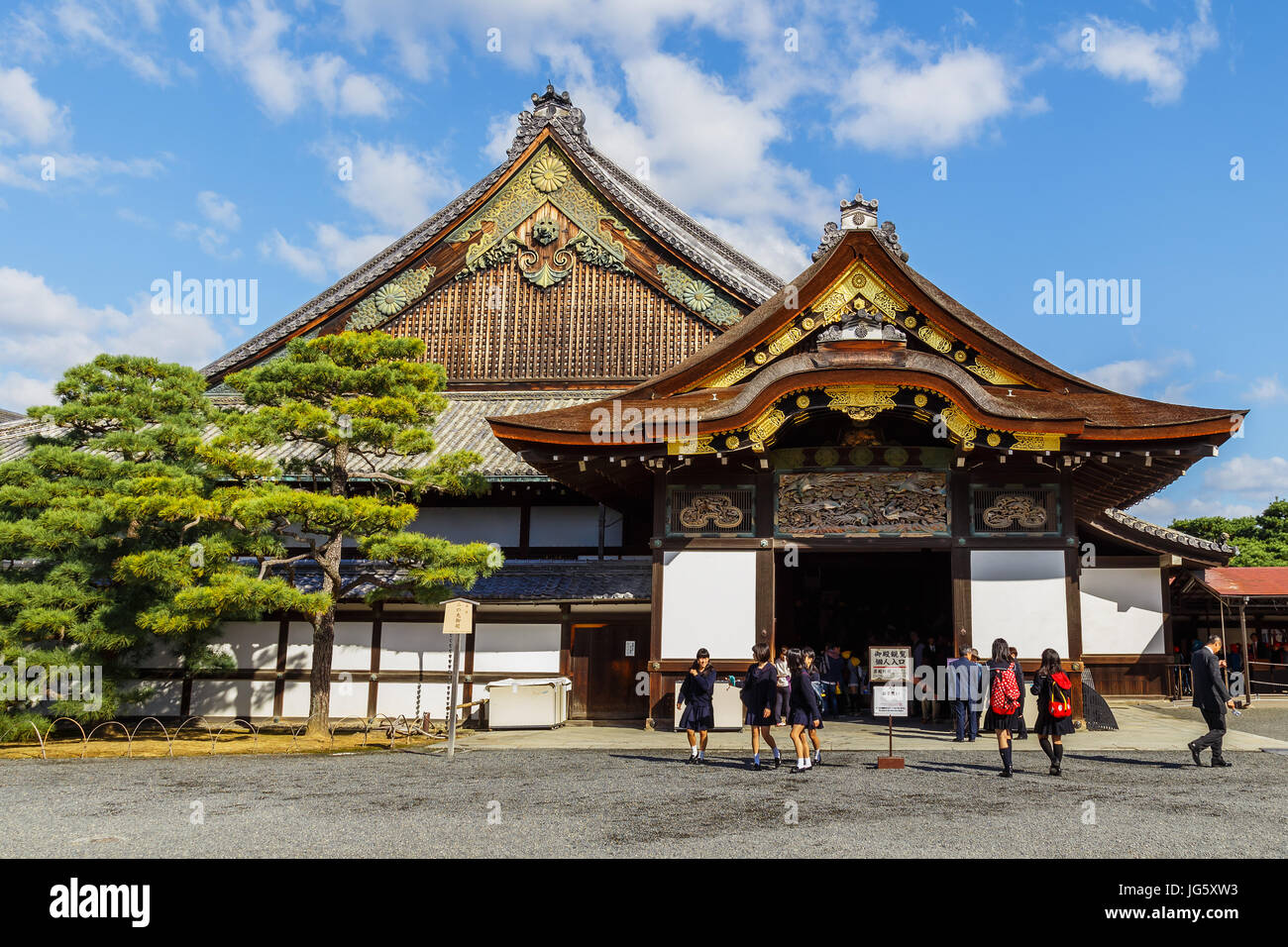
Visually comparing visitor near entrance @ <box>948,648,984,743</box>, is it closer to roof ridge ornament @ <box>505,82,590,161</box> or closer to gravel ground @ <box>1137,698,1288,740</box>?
gravel ground @ <box>1137,698,1288,740</box>

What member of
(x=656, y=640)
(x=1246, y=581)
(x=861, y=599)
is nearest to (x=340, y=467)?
(x=656, y=640)

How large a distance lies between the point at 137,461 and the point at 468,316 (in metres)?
9.45

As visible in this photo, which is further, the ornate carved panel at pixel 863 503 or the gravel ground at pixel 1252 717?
A: the gravel ground at pixel 1252 717

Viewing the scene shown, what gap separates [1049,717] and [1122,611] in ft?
46.6

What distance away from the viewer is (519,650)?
753 inches

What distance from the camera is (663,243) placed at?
79.5 ft

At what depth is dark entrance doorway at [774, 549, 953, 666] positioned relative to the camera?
2272 cm

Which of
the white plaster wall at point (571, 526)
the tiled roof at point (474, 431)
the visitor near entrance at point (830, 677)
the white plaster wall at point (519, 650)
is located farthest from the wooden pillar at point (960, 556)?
the tiled roof at point (474, 431)

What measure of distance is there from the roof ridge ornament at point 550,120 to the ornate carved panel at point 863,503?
530 inches

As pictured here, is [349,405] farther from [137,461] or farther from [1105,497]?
[1105,497]

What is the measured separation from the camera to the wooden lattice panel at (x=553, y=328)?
2397 cm

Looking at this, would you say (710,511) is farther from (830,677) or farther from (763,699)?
(830,677)

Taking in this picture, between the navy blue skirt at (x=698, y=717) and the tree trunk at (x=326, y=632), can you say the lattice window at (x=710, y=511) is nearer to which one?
the navy blue skirt at (x=698, y=717)

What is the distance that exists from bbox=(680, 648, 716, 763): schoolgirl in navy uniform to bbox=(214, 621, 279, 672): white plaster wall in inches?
402
